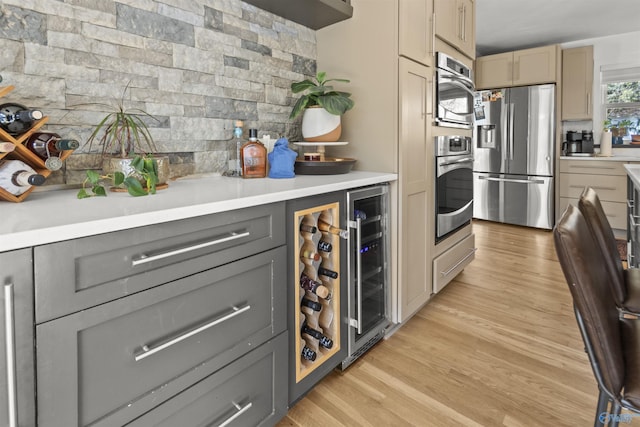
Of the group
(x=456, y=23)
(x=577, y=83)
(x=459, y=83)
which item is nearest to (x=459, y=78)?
(x=459, y=83)

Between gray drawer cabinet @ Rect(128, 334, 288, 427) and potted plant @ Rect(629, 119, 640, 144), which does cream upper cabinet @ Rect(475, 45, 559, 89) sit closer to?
potted plant @ Rect(629, 119, 640, 144)

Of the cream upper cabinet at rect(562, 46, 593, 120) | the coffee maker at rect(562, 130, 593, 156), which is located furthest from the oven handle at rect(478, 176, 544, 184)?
the cream upper cabinet at rect(562, 46, 593, 120)

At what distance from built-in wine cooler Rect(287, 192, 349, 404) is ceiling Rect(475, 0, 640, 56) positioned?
3.31 m

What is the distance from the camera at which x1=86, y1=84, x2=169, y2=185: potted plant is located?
1.27m

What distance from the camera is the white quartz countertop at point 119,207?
0.75m

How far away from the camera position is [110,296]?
2.79 ft

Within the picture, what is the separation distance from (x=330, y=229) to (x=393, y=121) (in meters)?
0.75

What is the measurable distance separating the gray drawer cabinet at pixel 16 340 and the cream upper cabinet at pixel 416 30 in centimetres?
179

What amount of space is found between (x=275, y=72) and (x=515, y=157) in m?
3.85

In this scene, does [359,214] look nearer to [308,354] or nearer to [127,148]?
[308,354]

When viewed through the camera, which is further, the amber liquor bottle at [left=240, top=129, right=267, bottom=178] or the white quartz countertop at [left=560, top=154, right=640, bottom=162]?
the white quartz countertop at [left=560, top=154, right=640, bottom=162]

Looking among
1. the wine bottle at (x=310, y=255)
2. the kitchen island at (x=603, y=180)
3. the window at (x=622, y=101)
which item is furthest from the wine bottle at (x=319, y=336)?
the window at (x=622, y=101)

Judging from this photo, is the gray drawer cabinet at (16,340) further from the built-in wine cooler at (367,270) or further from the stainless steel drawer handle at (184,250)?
the built-in wine cooler at (367,270)

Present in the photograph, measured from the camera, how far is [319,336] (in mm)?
1527
